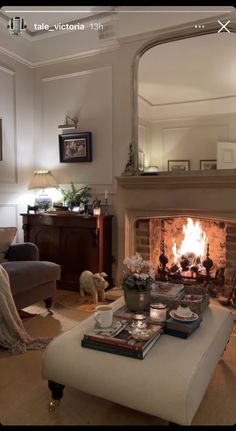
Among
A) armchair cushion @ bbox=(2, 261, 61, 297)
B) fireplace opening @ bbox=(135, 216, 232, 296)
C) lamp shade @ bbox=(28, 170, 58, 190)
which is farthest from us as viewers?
lamp shade @ bbox=(28, 170, 58, 190)

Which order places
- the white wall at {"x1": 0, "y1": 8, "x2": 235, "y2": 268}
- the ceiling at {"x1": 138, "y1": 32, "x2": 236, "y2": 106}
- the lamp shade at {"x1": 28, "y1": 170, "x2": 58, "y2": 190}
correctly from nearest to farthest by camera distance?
the ceiling at {"x1": 138, "y1": 32, "x2": 236, "y2": 106}, the white wall at {"x1": 0, "y1": 8, "x2": 235, "y2": 268}, the lamp shade at {"x1": 28, "y1": 170, "x2": 58, "y2": 190}

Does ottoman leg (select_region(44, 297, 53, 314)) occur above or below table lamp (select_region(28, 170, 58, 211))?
below

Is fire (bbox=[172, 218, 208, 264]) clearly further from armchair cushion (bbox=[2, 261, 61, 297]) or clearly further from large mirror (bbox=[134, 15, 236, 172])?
armchair cushion (bbox=[2, 261, 61, 297])

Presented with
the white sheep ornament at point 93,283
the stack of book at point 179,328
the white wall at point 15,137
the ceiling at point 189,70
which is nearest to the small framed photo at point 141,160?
the ceiling at point 189,70

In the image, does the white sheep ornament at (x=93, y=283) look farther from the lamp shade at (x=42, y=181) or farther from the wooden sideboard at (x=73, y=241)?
the lamp shade at (x=42, y=181)

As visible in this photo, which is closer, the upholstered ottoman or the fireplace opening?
the upholstered ottoman

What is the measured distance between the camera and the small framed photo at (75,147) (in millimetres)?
3688

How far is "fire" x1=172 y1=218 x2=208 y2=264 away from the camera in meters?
3.30

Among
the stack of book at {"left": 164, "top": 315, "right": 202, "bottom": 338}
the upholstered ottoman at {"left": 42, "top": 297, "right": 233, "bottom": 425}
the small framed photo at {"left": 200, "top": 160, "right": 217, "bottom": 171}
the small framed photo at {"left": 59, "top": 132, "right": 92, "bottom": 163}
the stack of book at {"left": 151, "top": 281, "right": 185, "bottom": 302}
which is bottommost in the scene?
the upholstered ottoman at {"left": 42, "top": 297, "right": 233, "bottom": 425}

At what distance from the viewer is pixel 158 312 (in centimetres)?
167

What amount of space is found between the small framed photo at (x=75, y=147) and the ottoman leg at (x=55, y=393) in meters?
2.67

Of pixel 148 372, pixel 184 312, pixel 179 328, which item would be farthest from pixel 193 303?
pixel 148 372

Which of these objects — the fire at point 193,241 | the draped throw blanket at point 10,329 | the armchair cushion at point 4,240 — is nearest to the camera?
the draped throw blanket at point 10,329

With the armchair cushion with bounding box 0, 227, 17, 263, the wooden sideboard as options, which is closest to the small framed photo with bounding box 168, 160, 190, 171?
the wooden sideboard
